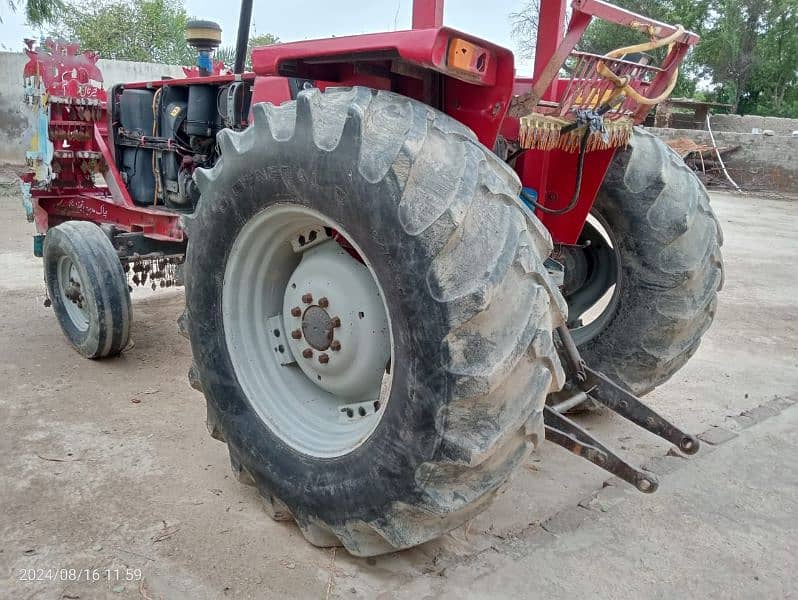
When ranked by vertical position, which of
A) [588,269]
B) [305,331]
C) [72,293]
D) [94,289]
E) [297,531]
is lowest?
[297,531]

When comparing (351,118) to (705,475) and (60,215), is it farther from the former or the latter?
(60,215)

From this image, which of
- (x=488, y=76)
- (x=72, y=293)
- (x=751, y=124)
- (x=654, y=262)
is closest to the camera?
(x=488, y=76)

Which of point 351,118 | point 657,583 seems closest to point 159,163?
point 351,118

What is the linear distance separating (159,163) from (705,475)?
3.74m

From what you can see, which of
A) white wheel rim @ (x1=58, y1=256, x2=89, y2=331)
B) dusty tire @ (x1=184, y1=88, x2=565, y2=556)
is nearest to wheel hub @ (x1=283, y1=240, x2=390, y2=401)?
dusty tire @ (x1=184, y1=88, x2=565, y2=556)

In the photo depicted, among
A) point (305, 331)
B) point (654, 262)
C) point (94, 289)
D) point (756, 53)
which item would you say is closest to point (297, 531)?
point (305, 331)

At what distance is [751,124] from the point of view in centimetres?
1891

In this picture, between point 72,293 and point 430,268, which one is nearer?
point 430,268

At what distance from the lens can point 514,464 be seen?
1985mm

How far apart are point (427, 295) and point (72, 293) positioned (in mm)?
3215

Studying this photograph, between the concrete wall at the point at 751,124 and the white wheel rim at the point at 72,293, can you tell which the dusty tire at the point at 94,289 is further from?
the concrete wall at the point at 751,124

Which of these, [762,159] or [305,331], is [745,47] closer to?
[762,159]

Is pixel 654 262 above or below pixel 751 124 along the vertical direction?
below

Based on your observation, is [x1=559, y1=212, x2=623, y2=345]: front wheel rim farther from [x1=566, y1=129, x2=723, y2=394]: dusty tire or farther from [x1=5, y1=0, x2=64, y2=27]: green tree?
[x1=5, y1=0, x2=64, y2=27]: green tree
